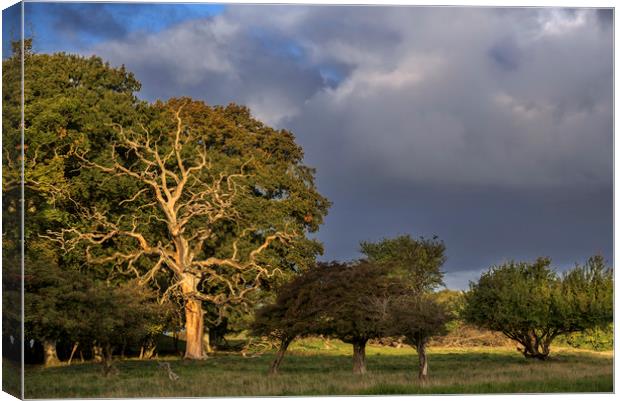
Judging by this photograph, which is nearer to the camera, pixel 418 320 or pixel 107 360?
pixel 418 320

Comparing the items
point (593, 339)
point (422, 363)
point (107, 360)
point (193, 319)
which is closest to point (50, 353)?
point (193, 319)

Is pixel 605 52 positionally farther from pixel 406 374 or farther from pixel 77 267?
pixel 77 267

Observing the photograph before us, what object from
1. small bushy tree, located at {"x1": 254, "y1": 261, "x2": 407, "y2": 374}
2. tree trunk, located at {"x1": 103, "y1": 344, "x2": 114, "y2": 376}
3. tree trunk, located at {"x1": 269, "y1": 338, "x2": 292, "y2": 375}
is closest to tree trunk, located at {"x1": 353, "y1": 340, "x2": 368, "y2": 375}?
small bushy tree, located at {"x1": 254, "y1": 261, "x2": 407, "y2": 374}

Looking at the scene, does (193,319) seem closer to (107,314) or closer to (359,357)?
(359,357)

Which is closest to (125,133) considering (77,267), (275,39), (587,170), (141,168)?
(141,168)

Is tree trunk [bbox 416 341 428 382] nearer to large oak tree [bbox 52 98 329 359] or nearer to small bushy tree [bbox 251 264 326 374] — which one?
small bushy tree [bbox 251 264 326 374]

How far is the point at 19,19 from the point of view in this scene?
15320 millimetres

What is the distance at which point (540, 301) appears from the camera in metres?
26.5

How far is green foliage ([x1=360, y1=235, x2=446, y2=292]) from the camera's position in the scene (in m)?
26.0

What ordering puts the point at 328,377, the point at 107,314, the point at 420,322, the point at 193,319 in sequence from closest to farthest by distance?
the point at 420,322
the point at 328,377
the point at 107,314
the point at 193,319

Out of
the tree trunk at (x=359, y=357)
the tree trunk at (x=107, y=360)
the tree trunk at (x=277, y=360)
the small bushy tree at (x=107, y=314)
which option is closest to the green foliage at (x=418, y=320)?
the tree trunk at (x=359, y=357)

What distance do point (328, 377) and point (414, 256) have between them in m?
7.25

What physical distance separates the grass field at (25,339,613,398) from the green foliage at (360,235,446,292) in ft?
6.25

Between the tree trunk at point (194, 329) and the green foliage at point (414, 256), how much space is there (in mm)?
Result: 4627
